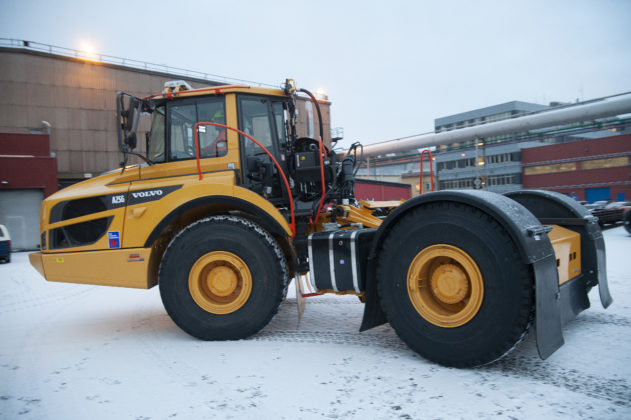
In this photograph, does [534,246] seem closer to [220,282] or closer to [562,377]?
Result: [562,377]

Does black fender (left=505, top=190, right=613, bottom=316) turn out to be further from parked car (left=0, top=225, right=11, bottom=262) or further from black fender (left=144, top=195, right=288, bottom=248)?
parked car (left=0, top=225, right=11, bottom=262)

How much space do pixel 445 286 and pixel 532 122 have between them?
21.5 meters

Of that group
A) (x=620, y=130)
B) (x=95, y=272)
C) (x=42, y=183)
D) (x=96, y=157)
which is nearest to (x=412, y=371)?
(x=95, y=272)

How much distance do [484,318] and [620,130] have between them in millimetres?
43202

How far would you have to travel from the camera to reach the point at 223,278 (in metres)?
4.06

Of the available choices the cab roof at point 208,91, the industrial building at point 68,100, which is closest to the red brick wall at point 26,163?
the industrial building at point 68,100

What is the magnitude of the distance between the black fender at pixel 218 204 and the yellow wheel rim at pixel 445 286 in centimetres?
140

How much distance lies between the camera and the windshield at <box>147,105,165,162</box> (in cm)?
456

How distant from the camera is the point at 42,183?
18297mm

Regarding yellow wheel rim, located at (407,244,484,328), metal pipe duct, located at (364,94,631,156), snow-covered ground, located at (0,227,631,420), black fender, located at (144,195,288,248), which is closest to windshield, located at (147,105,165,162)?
black fender, located at (144,195,288,248)

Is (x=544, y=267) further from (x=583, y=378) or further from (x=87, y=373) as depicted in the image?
(x=87, y=373)

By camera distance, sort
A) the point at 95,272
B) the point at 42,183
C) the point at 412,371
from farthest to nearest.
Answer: the point at 42,183, the point at 95,272, the point at 412,371

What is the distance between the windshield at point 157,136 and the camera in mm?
4559

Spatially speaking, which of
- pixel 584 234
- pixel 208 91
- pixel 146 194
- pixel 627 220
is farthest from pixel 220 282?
pixel 627 220
